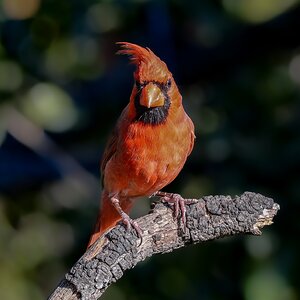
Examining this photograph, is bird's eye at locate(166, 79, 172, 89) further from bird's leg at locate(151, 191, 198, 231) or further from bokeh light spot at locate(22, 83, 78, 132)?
bokeh light spot at locate(22, 83, 78, 132)

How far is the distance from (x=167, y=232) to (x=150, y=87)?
83 cm

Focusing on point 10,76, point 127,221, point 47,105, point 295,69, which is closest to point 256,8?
point 295,69

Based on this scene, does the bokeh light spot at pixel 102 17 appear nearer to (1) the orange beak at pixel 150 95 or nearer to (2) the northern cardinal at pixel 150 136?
(2) the northern cardinal at pixel 150 136

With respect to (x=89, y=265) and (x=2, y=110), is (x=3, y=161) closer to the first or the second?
(x=2, y=110)

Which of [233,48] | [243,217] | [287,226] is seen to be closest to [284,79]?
[233,48]

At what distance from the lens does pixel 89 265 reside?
377 centimetres

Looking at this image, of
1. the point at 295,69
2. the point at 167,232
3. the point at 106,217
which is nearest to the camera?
the point at 167,232

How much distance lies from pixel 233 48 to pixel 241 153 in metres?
0.72

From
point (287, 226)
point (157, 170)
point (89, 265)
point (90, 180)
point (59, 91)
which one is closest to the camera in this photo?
point (89, 265)

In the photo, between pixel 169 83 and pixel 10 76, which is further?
pixel 10 76

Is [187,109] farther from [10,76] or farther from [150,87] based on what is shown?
[150,87]

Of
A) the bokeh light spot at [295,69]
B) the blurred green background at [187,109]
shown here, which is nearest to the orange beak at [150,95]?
the blurred green background at [187,109]

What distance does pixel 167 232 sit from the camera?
13.1 feet

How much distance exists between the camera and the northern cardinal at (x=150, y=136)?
184 inches
